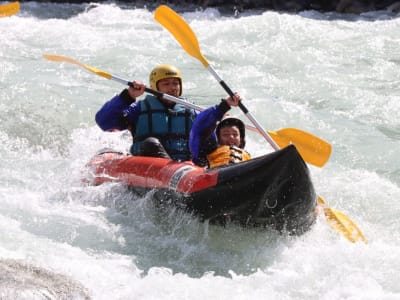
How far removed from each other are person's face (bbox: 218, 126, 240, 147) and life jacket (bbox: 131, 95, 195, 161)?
469 mm

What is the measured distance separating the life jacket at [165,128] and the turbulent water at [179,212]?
573 millimetres

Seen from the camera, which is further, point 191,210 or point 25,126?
point 25,126

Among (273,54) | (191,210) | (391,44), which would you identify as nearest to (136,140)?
(191,210)

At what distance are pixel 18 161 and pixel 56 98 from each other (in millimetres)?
1707

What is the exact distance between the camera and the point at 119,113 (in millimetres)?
5523

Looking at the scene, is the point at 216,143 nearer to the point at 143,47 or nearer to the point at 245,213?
the point at 245,213

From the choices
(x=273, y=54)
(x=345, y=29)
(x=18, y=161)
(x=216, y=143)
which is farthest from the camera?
(x=345, y=29)

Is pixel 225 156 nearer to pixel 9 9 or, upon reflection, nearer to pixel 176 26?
pixel 176 26

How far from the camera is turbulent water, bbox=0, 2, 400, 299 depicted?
3.70 metres

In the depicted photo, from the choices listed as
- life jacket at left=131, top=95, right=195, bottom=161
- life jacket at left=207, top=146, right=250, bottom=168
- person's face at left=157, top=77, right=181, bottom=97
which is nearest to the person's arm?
life jacket at left=131, top=95, right=195, bottom=161

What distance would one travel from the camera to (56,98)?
7719mm

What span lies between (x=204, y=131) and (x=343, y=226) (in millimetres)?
1149

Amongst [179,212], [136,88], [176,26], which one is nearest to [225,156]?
[179,212]

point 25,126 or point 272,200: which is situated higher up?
point 272,200
